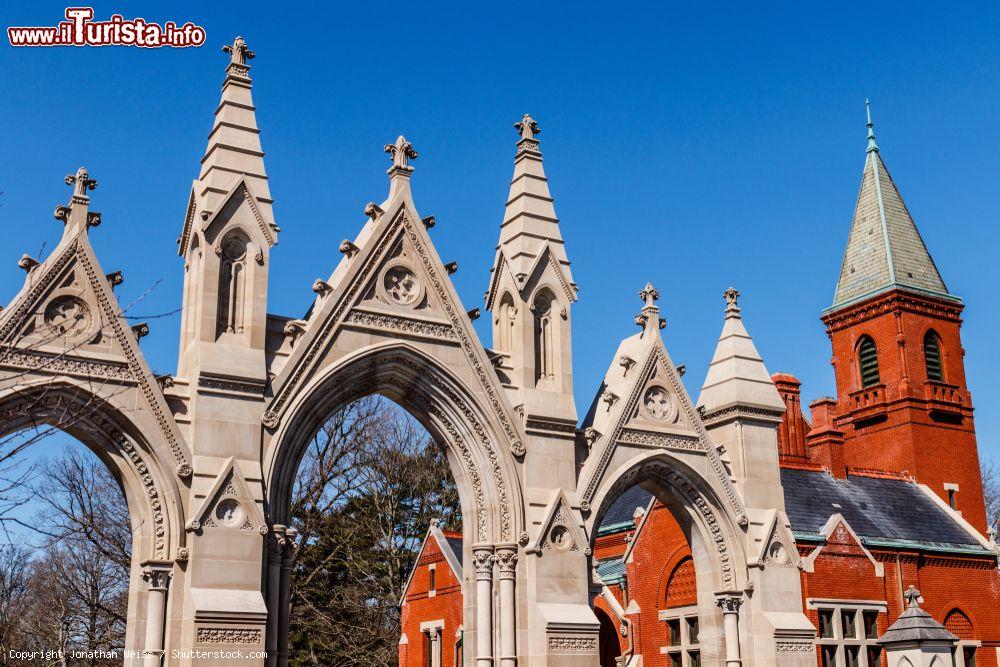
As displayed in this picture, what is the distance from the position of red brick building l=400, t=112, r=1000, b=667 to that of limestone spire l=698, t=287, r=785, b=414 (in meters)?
4.15

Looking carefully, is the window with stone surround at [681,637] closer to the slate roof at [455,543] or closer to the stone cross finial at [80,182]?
the slate roof at [455,543]

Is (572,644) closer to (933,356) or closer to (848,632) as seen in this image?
(848,632)

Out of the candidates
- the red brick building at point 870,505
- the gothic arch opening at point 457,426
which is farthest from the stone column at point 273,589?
the red brick building at point 870,505

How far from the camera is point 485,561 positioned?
18031 millimetres

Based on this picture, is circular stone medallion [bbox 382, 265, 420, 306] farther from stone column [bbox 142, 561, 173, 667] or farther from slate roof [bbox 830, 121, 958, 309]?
slate roof [bbox 830, 121, 958, 309]

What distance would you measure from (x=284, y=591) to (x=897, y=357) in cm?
3102

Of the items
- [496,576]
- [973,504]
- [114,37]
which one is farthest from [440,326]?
[973,504]

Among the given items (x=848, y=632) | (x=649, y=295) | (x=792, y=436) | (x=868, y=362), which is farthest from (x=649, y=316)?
(x=868, y=362)

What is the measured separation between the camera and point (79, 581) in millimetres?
32312

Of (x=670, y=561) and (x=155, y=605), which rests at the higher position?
(x=670, y=561)

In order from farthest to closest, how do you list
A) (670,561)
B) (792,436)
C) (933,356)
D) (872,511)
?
(933,356), (792,436), (872,511), (670,561)

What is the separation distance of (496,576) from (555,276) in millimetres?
5066

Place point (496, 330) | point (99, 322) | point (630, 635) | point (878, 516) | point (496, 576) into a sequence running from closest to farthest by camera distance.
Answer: point (99, 322)
point (496, 576)
point (496, 330)
point (630, 635)
point (878, 516)

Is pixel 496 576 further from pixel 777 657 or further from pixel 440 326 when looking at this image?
pixel 777 657
